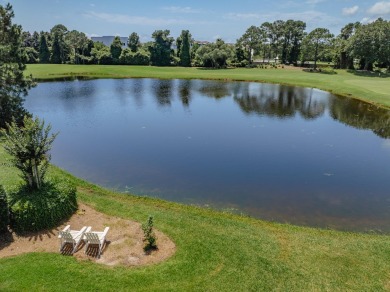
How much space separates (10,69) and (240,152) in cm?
2275

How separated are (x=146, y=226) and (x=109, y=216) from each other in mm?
3385

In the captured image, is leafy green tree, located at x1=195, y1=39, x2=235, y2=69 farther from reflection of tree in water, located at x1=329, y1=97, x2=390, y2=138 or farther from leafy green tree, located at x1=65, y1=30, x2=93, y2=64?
reflection of tree in water, located at x1=329, y1=97, x2=390, y2=138

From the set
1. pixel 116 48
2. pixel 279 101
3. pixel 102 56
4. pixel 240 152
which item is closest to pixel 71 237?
pixel 240 152

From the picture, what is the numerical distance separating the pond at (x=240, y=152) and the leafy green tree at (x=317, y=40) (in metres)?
44.7

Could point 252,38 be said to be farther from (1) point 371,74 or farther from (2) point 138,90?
(2) point 138,90

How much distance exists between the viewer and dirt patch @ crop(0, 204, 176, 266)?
38.7ft

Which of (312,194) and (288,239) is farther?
(312,194)

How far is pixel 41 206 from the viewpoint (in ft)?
44.1

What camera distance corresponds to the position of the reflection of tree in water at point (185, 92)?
154ft

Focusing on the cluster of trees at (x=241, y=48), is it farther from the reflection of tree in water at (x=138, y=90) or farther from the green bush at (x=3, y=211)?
the green bush at (x=3, y=211)

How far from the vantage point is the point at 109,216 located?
1505 centimetres

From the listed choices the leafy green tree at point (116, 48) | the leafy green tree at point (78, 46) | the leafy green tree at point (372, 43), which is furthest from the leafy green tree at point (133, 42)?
the leafy green tree at point (372, 43)

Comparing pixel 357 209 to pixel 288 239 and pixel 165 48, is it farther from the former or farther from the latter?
pixel 165 48

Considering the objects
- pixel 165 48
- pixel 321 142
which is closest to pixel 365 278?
pixel 321 142
